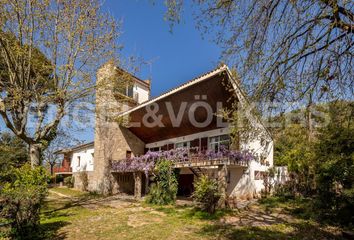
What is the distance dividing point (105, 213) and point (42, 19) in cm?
905

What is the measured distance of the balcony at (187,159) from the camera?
14523 millimetres

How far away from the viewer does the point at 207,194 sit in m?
12.8

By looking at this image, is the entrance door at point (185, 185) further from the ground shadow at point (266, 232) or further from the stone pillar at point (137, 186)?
the ground shadow at point (266, 232)

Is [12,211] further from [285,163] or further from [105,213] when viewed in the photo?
[285,163]

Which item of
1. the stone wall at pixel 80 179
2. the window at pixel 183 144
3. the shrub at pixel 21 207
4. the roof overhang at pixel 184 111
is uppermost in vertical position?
the roof overhang at pixel 184 111

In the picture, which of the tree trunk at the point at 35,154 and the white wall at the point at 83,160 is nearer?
the tree trunk at the point at 35,154

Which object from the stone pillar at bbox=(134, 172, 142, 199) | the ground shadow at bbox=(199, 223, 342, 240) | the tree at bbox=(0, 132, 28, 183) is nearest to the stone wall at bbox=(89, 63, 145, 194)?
the stone pillar at bbox=(134, 172, 142, 199)

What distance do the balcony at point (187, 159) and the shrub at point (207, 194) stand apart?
1.73 metres

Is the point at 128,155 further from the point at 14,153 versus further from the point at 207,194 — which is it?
the point at 14,153

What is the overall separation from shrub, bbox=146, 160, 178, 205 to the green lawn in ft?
5.35

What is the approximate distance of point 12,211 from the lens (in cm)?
759

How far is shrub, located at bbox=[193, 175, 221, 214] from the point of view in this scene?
497 inches

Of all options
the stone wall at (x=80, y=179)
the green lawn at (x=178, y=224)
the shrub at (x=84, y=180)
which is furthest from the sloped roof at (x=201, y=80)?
the shrub at (x=84, y=180)

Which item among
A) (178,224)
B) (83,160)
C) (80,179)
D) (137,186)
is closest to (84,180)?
(80,179)
